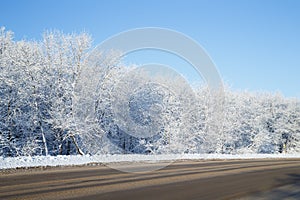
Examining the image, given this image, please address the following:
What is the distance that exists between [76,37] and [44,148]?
1112 centimetres

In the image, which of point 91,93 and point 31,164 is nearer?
point 31,164

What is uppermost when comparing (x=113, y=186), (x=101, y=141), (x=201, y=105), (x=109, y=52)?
(x=109, y=52)

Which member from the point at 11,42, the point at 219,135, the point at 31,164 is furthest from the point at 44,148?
the point at 219,135

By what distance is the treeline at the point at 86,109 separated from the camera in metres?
27.9

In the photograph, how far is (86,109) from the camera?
28469mm

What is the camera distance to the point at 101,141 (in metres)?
31.0

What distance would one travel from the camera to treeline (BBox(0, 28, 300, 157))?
27.9 meters

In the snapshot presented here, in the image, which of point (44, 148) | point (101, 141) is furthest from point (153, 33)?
point (44, 148)

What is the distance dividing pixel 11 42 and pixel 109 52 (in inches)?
395

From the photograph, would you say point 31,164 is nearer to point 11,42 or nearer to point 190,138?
point 11,42

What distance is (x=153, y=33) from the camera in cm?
1709

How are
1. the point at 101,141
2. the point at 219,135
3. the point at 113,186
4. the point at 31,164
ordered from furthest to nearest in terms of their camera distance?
1. the point at 219,135
2. the point at 101,141
3. the point at 31,164
4. the point at 113,186

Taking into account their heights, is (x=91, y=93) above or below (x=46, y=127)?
above

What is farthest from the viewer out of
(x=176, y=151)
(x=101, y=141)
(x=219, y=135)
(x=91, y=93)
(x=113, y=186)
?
(x=219, y=135)
